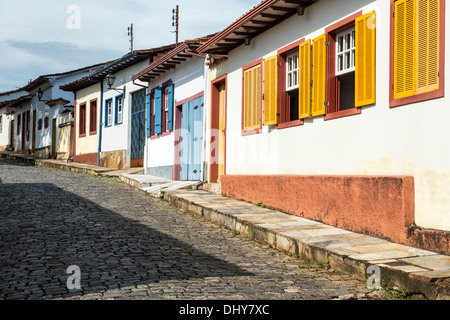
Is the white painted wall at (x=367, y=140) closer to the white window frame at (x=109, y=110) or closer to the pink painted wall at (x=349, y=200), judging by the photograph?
the pink painted wall at (x=349, y=200)

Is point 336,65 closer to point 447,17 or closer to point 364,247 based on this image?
point 447,17

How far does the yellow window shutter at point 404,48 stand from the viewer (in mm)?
6764

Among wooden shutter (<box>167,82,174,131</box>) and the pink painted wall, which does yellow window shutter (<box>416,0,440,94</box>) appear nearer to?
the pink painted wall

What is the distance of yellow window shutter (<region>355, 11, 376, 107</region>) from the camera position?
298 inches

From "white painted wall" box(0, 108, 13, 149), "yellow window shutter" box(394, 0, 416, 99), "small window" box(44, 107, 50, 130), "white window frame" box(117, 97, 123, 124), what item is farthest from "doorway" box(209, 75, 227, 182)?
"white painted wall" box(0, 108, 13, 149)

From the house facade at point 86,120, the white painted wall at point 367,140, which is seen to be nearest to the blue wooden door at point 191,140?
the white painted wall at point 367,140

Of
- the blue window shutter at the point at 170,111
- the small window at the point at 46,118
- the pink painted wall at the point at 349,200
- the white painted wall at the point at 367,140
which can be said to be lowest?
the pink painted wall at the point at 349,200

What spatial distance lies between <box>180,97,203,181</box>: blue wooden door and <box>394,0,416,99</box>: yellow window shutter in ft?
26.0

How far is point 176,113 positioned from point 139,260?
33.1 ft

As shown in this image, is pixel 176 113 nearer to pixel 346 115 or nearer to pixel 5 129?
pixel 346 115

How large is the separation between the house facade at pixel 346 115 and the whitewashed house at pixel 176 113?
6.32 ft

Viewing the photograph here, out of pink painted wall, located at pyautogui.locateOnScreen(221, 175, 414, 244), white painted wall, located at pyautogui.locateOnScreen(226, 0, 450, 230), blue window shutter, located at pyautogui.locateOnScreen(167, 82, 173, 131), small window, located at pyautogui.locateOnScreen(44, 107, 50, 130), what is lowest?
pink painted wall, located at pyautogui.locateOnScreen(221, 175, 414, 244)

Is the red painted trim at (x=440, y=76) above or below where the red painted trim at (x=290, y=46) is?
below

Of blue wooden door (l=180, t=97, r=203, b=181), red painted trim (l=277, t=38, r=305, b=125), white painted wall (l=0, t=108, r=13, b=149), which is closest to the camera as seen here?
red painted trim (l=277, t=38, r=305, b=125)
